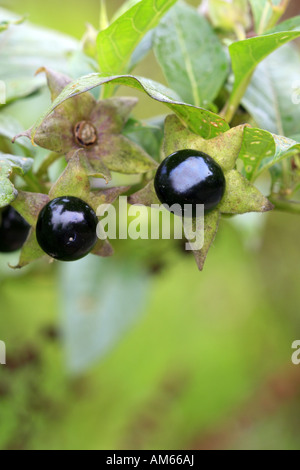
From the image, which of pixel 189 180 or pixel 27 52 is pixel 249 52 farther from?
pixel 27 52

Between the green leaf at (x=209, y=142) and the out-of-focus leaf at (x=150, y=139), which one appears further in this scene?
the out-of-focus leaf at (x=150, y=139)

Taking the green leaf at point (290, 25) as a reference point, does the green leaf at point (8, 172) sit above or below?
below

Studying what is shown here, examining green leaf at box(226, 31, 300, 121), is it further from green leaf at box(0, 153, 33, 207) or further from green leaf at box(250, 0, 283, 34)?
green leaf at box(0, 153, 33, 207)

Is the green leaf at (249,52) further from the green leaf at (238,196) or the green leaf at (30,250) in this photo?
the green leaf at (30,250)

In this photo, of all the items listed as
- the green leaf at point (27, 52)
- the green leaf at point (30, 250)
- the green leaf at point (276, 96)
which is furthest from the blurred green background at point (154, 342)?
the green leaf at point (30, 250)

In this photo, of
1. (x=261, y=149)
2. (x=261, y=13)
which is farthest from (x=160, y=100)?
(x=261, y=13)

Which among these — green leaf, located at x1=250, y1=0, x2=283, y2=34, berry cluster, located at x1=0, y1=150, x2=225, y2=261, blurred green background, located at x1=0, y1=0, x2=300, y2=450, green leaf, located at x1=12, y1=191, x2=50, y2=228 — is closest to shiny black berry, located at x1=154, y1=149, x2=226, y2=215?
berry cluster, located at x1=0, y1=150, x2=225, y2=261
